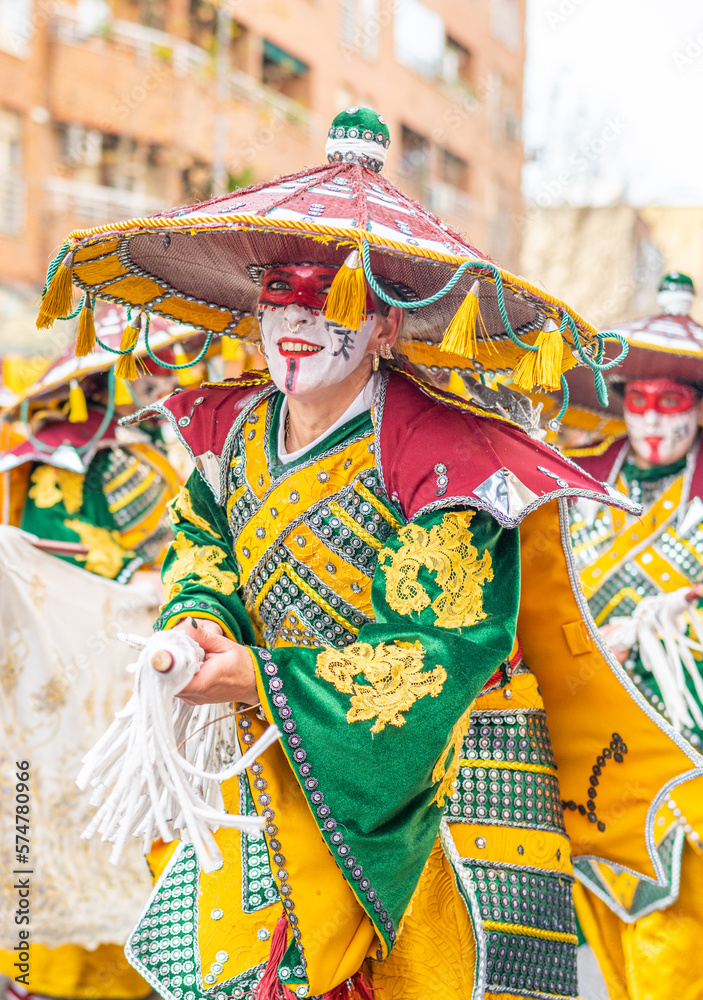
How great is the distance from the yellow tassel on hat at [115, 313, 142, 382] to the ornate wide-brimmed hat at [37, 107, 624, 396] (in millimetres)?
57

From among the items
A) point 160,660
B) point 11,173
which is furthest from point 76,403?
point 11,173

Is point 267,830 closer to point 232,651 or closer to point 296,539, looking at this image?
point 232,651

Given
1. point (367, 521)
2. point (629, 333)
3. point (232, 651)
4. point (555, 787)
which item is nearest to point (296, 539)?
point (367, 521)

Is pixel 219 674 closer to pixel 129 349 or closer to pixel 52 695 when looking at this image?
pixel 129 349

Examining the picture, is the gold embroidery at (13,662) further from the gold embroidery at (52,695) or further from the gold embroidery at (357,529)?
the gold embroidery at (357,529)

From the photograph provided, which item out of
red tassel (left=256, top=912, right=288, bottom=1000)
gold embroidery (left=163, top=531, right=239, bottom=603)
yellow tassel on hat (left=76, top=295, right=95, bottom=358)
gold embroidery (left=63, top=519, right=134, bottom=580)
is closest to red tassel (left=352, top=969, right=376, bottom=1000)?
red tassel (left=256, top=912, right=288, bottom=1000)

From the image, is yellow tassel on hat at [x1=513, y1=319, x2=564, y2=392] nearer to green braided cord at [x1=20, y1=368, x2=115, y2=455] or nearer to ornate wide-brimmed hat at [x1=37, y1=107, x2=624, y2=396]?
ornate wide-brimmed hat at [x1=37, y1=107, x2=624, y2=396]

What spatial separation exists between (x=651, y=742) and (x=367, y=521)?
0.95 meters

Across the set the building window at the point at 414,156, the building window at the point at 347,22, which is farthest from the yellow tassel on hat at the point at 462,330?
the building window at the point at 414,156

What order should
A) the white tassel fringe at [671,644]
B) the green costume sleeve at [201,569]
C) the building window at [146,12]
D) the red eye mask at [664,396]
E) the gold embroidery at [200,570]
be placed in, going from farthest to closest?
the building window at [146,12]
the red eye mask at [664,396]
the white tassel fringe at [671,644]
the gold embroidery at [200,570]
the green costume sleeve at [201,569]

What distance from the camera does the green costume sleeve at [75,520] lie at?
4957 millimetres

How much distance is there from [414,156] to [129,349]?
19835 mm

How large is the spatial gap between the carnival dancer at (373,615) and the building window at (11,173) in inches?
494

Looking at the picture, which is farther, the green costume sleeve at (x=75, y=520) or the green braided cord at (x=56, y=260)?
the green costume sleeve at (x=75, y=520)
